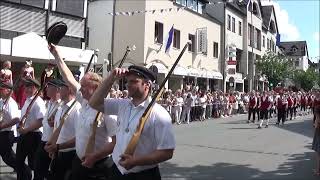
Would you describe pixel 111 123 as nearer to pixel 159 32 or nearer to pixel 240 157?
pixel 240 157

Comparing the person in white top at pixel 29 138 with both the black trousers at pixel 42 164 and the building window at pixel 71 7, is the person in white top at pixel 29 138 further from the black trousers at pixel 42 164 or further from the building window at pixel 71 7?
the building window at pixel 71 7

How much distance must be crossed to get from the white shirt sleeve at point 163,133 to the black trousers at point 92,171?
1.19 meters

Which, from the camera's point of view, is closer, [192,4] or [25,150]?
[25,150]

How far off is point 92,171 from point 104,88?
45.6 inches

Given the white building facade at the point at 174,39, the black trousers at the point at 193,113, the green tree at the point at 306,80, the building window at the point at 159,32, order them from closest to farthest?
the black trousers at the point at 193,113 → the white building facade at the point at 174,39 → the building window at the point at 159,32 → the green tree at the point at 306,80

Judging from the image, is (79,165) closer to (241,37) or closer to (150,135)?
(150,135)

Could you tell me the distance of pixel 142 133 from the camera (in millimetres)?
3883

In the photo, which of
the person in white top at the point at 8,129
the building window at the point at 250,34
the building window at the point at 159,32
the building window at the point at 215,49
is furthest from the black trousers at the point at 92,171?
the building window at the point at 250,34

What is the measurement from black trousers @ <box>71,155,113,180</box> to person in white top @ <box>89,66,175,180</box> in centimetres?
74

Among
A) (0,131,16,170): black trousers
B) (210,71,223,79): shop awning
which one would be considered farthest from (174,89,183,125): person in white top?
Result: (0,131,16,170): black trousers

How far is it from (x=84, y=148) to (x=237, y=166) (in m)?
5.87

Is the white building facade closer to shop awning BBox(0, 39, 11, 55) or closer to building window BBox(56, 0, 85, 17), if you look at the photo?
building window BBox(56, 0, 85, 17)

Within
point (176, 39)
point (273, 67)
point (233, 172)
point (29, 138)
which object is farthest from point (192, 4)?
point (29, 138)

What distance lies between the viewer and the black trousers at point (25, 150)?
6.77 m
